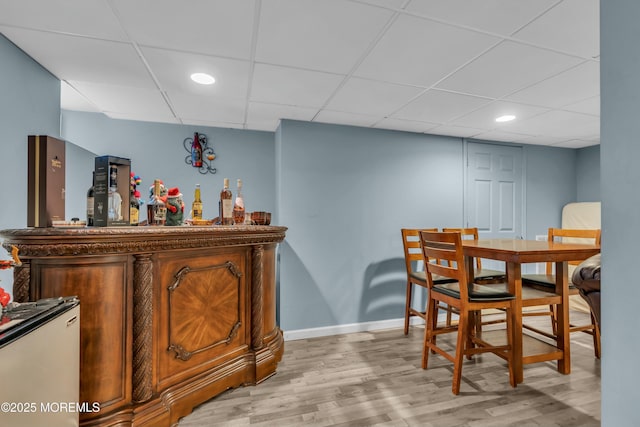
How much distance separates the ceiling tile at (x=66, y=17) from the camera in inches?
57.1

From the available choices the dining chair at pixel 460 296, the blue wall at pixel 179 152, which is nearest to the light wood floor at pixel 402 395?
the dining chair at pixel 460 296

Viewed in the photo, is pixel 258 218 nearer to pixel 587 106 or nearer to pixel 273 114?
pixel 273 114

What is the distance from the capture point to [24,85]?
6.25 feet

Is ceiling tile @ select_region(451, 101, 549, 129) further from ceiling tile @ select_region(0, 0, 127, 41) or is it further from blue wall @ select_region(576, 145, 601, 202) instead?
ceiling tile @ select_region(0, 0, 127, 41)

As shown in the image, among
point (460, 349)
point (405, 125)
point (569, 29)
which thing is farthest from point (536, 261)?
point (405, 125)

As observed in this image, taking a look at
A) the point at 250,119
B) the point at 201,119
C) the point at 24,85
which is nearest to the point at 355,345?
the point at 250,119

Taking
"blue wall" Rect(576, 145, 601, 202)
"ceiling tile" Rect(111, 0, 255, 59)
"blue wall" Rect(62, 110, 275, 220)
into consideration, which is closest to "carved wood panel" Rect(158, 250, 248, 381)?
"ceiling tile" Rect(111, 0, 255, 59)

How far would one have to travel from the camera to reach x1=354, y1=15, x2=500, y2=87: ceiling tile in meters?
1.66

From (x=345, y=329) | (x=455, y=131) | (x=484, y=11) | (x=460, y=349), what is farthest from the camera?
(x=455, y=131)

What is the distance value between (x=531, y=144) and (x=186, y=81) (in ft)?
14.6

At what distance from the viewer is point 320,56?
193 centimetres

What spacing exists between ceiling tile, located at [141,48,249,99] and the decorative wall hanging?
1.01 metres

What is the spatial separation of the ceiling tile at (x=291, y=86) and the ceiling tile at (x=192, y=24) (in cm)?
31

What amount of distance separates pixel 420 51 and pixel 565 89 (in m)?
1.48
